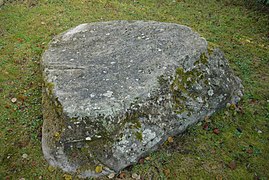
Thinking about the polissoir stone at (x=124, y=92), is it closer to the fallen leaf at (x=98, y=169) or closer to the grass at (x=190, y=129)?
the fallen leaf at (x=98, y=169)

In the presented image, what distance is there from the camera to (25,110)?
5922 millimetres

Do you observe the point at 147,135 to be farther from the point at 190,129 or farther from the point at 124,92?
the point at 190,129

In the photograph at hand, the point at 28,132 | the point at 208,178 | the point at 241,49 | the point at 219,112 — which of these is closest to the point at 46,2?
the point at 28,132

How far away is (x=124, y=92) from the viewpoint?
478cm

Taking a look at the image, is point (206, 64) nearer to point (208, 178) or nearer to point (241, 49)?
point (208, 178)

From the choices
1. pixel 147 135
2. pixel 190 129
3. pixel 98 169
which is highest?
pixel 147 135

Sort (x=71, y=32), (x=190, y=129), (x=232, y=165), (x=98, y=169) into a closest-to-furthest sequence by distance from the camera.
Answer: (x=98, y=169)
(x=232, y=165)
(x=190, y=129)
(x=71, y=32)

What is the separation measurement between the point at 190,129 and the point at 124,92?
162 cm

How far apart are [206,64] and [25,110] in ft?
13.0

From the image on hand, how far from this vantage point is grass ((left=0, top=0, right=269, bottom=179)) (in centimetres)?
486

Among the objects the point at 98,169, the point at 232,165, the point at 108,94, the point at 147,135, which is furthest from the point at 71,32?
the point at 232,165

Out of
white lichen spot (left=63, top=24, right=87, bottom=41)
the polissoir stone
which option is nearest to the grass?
the polissoir stone

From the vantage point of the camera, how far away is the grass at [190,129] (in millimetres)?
4863

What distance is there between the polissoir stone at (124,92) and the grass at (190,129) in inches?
12.6
